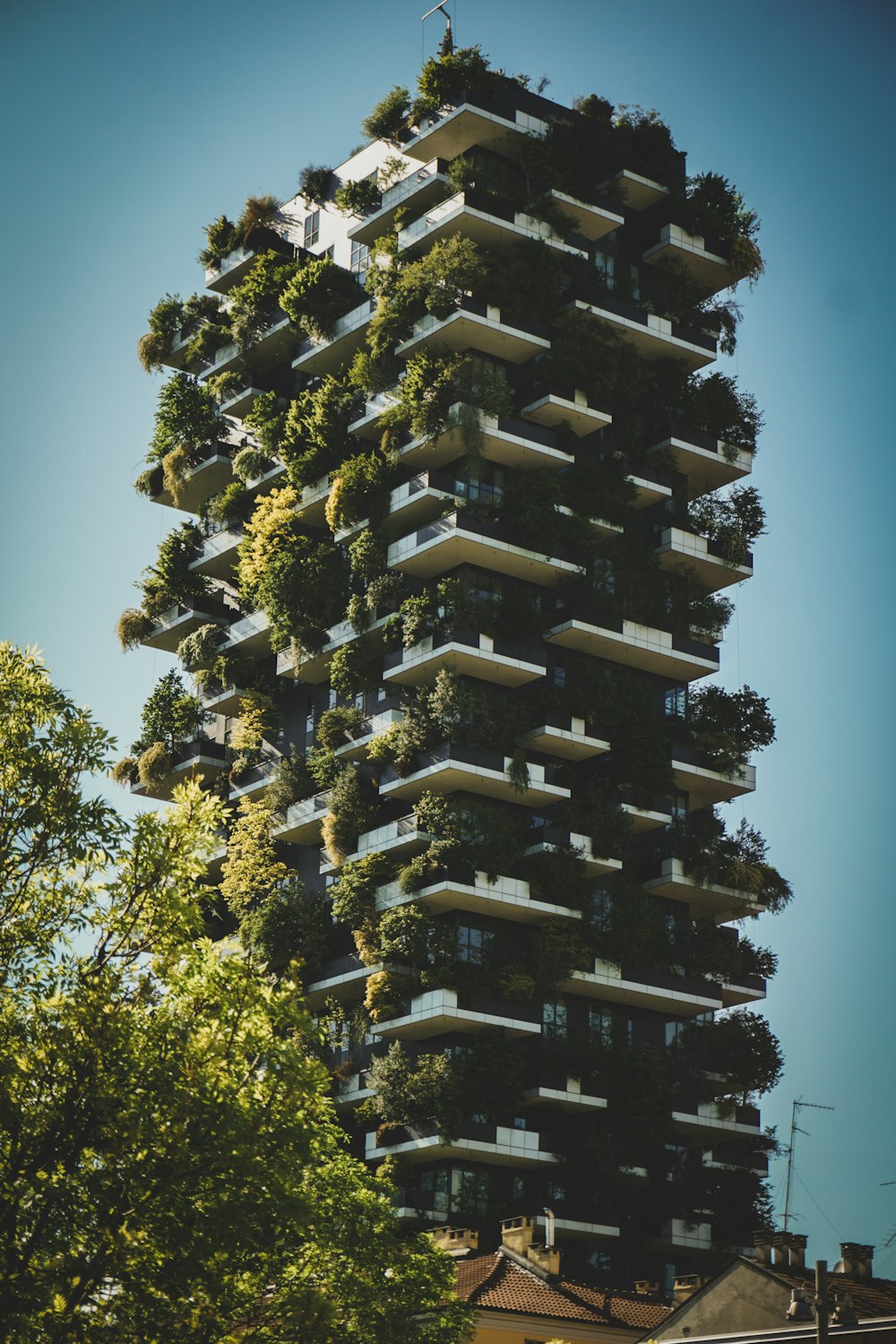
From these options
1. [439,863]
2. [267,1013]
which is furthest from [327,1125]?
[439,863]

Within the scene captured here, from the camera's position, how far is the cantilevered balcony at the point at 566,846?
71750mm

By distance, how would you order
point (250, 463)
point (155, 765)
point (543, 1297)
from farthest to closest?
point (250, 463) < point (155, 765) < point (543, 1297)

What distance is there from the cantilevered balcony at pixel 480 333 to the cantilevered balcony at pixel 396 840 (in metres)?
19.8

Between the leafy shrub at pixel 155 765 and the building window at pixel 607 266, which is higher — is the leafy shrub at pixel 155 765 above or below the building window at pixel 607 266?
below

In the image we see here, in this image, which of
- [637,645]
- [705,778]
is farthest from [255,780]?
[705,778]

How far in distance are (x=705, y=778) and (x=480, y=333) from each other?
2119 cm

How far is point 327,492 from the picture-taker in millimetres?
79062

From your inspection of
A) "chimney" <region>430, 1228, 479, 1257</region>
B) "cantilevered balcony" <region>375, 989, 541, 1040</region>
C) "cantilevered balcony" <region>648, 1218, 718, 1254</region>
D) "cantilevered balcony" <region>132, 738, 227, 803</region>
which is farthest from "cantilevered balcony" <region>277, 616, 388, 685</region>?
"cantilevered balcony" <region>648, 1218, 718, 1254</region>

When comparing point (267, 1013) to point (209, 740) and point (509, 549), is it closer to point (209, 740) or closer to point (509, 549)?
point (509, 549)

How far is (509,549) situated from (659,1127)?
23409 mm

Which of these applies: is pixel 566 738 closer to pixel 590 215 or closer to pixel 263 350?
pixel 590 215

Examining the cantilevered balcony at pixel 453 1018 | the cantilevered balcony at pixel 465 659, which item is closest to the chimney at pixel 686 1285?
the cantilevered balcony at pixel 453 1018

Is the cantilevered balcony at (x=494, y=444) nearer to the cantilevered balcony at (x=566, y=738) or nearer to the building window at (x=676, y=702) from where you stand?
the cantilevered balcony at (x=566, y=738)

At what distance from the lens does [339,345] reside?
269 ft
